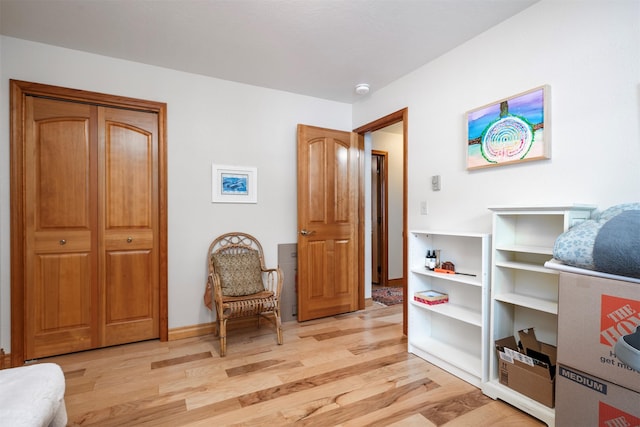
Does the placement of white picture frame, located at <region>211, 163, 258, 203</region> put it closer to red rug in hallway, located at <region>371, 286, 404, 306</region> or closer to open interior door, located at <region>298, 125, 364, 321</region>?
open interior door, located at <region>298, 125, 364, 321</region>

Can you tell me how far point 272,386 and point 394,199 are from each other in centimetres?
387

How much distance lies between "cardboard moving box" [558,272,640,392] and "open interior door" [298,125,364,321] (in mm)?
2286

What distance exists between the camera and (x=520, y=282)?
212 centimetres

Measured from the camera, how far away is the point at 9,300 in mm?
2412

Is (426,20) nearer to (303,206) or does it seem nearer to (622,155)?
(622,155)

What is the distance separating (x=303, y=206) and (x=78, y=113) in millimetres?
2123

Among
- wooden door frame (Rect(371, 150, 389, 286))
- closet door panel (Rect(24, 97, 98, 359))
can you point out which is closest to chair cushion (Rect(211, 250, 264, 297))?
closet door panel (Rect(24, 97, 98, 359))

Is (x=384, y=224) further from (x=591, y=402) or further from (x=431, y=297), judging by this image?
(x=591, y=402)

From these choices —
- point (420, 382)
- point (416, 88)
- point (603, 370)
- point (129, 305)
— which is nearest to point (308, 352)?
point (420, 382)

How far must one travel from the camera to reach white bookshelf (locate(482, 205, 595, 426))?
1911 mm

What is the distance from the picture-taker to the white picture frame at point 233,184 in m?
3.13

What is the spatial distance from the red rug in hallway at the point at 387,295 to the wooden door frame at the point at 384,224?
0.24 metres

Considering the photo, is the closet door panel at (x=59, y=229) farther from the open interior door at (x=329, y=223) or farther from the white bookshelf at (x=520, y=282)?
the white bookshelf at (x=520, y=282)

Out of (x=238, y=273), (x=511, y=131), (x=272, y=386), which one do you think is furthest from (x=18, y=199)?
(x=511, y=131)
